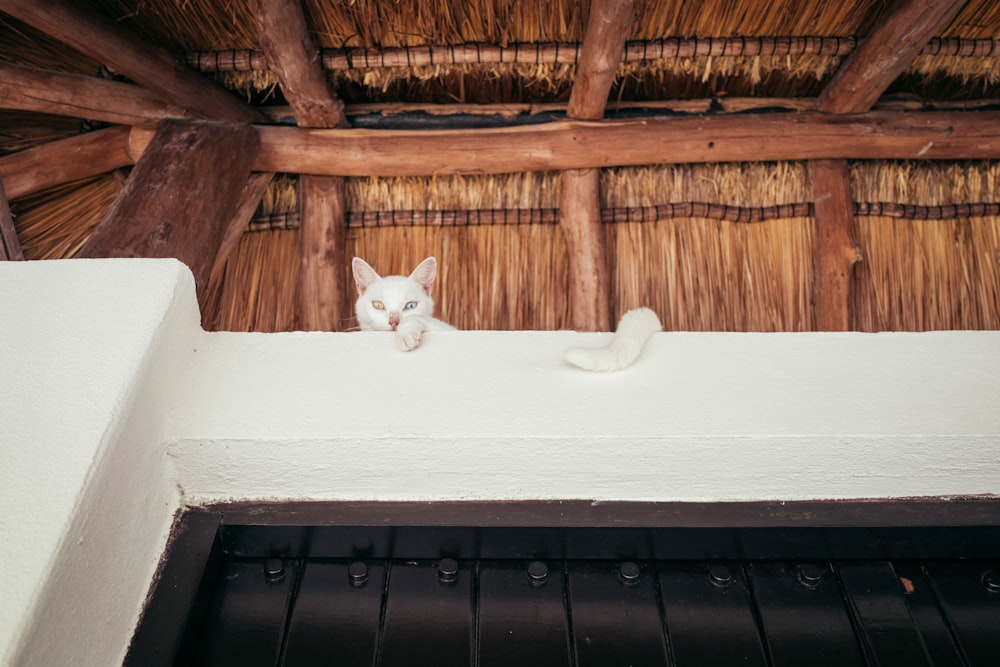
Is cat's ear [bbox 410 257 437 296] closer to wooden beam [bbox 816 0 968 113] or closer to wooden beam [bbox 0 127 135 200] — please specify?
wooden beam [bbox 0 127 135 200]

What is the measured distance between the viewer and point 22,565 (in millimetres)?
761

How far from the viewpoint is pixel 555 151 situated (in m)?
2.13

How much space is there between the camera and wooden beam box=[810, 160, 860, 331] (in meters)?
2.11

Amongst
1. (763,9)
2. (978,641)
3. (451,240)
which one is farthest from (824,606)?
(451,240)

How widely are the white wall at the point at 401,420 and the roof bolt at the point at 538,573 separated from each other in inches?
3.7

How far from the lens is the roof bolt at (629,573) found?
101 cm

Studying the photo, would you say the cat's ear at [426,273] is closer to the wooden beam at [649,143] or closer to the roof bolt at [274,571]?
the wooden beam at [649,143]

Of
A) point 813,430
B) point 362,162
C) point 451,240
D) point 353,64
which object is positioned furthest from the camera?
point 451,240

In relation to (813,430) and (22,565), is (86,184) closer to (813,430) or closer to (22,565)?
(22,565)

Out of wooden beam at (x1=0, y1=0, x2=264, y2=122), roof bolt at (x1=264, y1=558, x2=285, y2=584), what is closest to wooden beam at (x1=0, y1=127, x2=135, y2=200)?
wooden beam at (x1=0, y1=0, x2=264, y2=122)

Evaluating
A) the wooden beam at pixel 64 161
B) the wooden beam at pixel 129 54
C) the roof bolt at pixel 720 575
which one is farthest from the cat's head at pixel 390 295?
the roof bolt at pixel 720 575

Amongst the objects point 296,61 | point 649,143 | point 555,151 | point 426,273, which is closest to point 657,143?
point 649,143

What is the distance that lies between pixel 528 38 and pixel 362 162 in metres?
0.55

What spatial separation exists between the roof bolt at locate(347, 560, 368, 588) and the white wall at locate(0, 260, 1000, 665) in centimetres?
9
